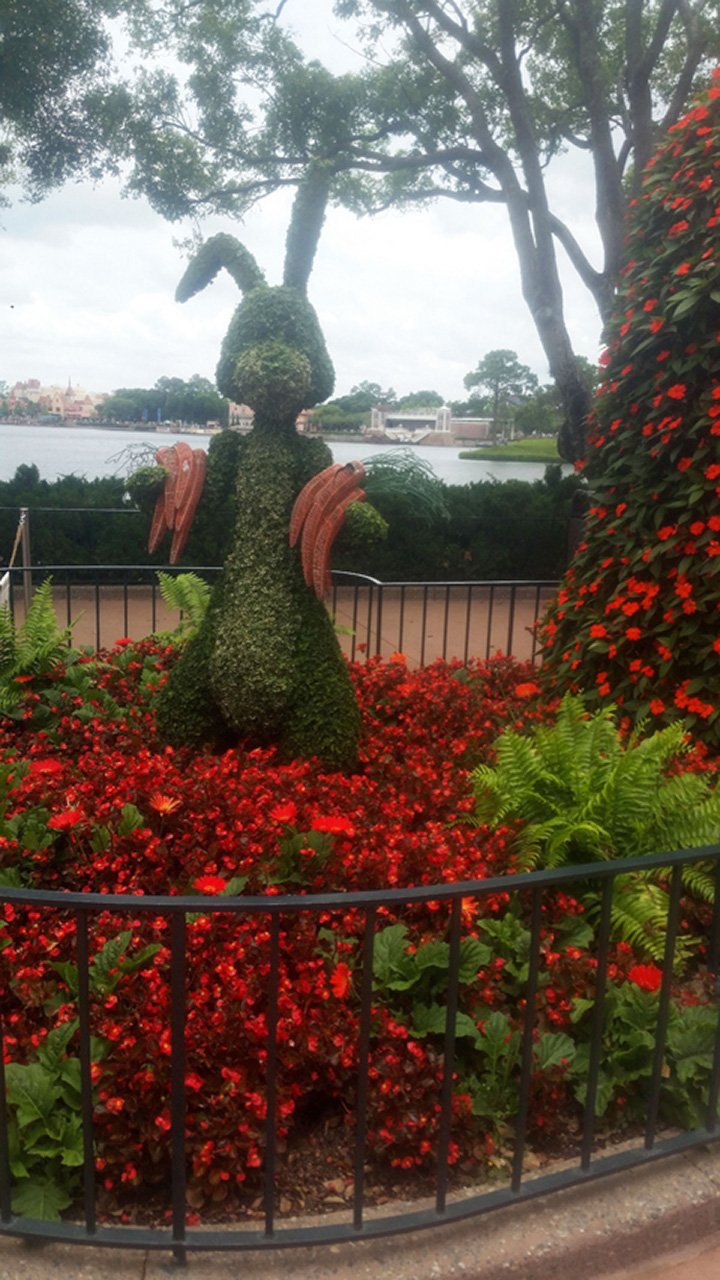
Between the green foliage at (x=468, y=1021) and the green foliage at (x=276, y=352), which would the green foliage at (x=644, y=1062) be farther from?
the green foliage at (x=276, y=352)

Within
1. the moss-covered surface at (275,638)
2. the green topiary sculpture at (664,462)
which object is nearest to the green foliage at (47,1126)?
the moss-covered surface at (275,638)

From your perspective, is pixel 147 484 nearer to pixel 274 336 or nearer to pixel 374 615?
pixel 274 336

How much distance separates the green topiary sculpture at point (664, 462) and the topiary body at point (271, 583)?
133 centimetres

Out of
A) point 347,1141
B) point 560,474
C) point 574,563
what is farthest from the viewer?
point 560,474

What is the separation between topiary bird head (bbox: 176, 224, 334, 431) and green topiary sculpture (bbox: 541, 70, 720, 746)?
1.44 m

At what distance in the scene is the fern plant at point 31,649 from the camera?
4.92 metres

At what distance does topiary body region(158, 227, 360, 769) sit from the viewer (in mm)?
3869

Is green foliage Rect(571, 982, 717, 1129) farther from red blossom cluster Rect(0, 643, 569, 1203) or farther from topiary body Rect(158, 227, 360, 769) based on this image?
topiary body Rect(158, 227, 360, 769)

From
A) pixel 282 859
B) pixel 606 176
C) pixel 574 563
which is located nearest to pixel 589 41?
pixel 606 176

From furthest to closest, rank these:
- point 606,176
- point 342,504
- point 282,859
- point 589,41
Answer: point 606,176 < point 589,41 < point 342,504 < point 282,859

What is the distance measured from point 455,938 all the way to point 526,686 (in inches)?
124

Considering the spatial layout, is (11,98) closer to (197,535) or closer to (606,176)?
(197,535)

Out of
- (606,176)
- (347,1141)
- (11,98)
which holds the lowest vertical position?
(347,1141)

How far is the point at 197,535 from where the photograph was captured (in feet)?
35.7
